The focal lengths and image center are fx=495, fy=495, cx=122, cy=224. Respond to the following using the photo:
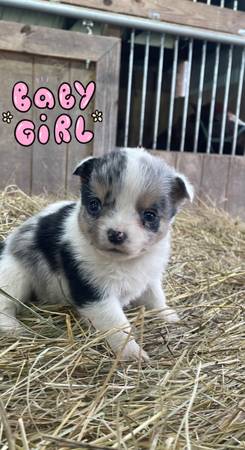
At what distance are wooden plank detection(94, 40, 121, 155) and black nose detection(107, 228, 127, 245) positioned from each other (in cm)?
270

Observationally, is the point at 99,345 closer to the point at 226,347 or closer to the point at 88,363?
the point at 88,363

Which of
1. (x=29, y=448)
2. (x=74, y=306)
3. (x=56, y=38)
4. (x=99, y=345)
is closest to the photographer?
(x=29, y=448)

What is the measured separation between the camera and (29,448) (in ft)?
4.15

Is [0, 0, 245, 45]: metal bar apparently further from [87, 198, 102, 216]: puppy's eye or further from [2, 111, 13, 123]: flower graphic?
[87, 198, 102, 216]: puppy's eye

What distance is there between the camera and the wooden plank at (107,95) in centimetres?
453

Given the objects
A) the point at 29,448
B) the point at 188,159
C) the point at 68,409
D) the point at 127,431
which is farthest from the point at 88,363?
the point at 188,159

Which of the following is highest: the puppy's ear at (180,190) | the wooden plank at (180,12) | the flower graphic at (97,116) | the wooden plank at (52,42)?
the wooden plank at (180,12)

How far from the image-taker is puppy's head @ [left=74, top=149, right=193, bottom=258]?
1.94 metres

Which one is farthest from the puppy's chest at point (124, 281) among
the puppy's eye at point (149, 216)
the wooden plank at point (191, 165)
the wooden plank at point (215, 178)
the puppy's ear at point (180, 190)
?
the wooden plank at point (215, 178)

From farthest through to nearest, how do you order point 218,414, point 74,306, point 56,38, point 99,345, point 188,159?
point 188,159, point 56,38, point 74,306, point 99,345, point 218,414

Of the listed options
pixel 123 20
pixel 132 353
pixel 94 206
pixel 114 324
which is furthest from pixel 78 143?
pixel 132 353

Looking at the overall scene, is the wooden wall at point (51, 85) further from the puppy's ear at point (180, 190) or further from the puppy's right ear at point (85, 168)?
the puppy's ear at point (180, 190)

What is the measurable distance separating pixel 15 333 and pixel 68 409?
0.63m

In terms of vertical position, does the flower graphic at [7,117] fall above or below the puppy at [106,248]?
above
